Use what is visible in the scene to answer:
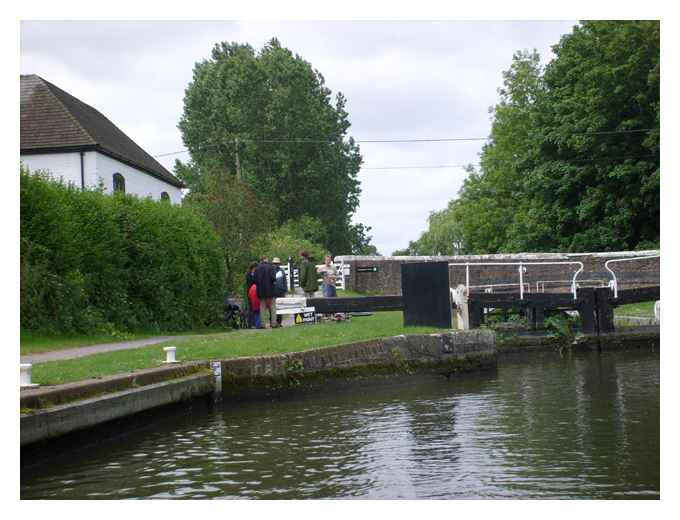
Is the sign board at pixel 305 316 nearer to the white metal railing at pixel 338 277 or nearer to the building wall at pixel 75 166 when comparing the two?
the building wall at pixel 75 166

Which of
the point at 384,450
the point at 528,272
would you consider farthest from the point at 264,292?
the point at 528,272

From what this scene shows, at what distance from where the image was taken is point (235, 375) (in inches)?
454

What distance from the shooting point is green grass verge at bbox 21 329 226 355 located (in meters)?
12.8

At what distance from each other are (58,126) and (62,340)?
1203 cm

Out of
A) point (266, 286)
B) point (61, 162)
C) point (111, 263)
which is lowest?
point (266, 286)

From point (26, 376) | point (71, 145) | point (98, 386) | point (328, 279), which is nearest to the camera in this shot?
point (26, 376)

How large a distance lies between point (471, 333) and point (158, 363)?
6315 millimetres

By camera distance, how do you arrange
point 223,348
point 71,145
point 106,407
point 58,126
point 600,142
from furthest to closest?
1. point 600,142
2. point 58,126
3. point 71,145
4. point 223,348
5. point 106,407

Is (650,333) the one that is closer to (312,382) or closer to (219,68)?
(312,382)

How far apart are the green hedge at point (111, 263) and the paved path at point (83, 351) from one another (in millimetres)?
1091

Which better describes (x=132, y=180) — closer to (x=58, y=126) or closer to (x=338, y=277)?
(x=58, y=126)

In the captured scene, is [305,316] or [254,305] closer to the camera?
[254,305]

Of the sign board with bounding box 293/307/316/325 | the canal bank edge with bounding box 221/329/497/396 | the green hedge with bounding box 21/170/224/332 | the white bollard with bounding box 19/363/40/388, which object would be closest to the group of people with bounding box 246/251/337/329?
the sign board with bounding box 293/307/316/325

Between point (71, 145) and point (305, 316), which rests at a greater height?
point (71, 145)
